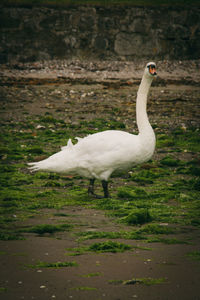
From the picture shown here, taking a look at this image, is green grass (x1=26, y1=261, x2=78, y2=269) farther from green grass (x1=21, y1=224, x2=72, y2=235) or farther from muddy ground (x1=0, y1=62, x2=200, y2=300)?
green grass (x1=21, y1=224, x2=72, y2=235)

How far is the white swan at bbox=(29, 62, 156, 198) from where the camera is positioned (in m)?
7.91

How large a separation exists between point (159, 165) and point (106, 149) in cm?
301

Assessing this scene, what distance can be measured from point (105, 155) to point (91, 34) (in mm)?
20970

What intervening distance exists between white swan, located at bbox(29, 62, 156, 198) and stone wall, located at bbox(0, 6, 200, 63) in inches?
767

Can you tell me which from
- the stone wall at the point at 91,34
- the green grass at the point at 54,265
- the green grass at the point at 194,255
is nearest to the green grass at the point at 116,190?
the green grass at the point at 194,255

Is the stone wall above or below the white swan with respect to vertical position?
above

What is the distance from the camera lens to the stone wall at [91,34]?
2761 cm

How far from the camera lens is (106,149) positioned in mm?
8023

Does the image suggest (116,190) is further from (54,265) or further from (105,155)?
(54,265)

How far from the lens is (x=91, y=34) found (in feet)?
92.1

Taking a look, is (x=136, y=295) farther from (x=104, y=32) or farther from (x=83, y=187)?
(x=104, y=32)

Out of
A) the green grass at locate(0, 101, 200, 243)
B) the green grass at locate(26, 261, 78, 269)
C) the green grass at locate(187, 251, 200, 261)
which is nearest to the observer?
the green grass at locate(26, 261, 78, 269)

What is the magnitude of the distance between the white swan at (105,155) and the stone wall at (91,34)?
1948 centimetres

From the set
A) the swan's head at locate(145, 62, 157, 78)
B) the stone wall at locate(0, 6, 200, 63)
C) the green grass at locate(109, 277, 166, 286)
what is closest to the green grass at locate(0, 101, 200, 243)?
the green grass at locate(109, 277, 166, 286)
